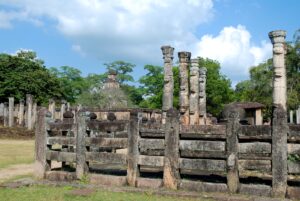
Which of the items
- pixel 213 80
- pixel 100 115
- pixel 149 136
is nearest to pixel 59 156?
pixel 149 136

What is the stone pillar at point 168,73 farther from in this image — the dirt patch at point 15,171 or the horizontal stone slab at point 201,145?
the horizontal stone slab at point 201,145

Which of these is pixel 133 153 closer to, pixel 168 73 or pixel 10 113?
pixel 168 73

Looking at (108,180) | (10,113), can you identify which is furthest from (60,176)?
(10,113)

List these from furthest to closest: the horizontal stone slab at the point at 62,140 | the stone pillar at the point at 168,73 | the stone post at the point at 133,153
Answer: the stone pillar at the point at 168,73, the horizontal stone slab at the point at 62,140, the stone post at the point at 133,153

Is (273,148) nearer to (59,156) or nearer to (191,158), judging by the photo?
(191,158)

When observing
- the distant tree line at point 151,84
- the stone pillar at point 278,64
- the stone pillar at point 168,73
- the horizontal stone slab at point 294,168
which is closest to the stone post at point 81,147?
the horizontal stone slab at point 294,168

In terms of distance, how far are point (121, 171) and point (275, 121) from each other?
444 centimetres

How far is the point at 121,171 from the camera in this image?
1040cm

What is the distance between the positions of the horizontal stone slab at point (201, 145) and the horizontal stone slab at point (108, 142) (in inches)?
54.4

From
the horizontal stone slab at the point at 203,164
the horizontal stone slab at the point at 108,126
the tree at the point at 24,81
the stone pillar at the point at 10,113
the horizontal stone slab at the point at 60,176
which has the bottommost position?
the horizontal stone slab at the point at 60,176

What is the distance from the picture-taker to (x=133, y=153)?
8.80 m

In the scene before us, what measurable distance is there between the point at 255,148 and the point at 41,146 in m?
5.31

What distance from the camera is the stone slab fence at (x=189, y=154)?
24.8ft

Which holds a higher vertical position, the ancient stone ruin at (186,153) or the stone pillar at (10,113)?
the stone pillar at (10,113)
